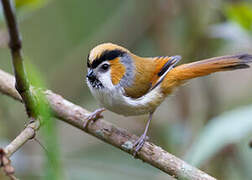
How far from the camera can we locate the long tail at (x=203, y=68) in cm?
298

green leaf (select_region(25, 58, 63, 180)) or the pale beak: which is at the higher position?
the pale beak

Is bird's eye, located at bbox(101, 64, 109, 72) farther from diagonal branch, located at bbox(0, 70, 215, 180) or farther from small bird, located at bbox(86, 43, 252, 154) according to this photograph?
diagonal branch, located at bbox(0, 70, 215, 180)

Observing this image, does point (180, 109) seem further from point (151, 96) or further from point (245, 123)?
point (245, 123)

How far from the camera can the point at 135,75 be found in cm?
314

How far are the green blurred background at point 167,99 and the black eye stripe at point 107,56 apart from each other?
0.61m

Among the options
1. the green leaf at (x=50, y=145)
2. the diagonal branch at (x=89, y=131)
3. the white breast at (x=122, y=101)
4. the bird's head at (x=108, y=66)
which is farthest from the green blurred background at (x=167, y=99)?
the green leaf at (x=50, y=145)

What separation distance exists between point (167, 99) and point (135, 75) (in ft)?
2.14

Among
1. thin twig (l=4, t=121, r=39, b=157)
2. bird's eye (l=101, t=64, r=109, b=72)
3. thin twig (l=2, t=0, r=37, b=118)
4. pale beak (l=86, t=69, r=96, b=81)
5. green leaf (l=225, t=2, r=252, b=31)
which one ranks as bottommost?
thin twig (l=4, t=121, r=39, b=157)

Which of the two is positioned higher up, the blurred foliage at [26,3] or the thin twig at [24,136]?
the blurred foliage at [26,3]

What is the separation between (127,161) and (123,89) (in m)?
1.95

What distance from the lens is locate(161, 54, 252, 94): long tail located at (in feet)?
9.78

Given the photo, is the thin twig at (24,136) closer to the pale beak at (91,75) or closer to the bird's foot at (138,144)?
the bird's foot at (138,144)

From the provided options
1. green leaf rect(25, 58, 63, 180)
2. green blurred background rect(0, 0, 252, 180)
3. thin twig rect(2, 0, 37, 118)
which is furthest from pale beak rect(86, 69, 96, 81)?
green leaf rect(25, 58, 63, 180)

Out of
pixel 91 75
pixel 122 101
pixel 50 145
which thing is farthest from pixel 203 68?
pixel 50 145
